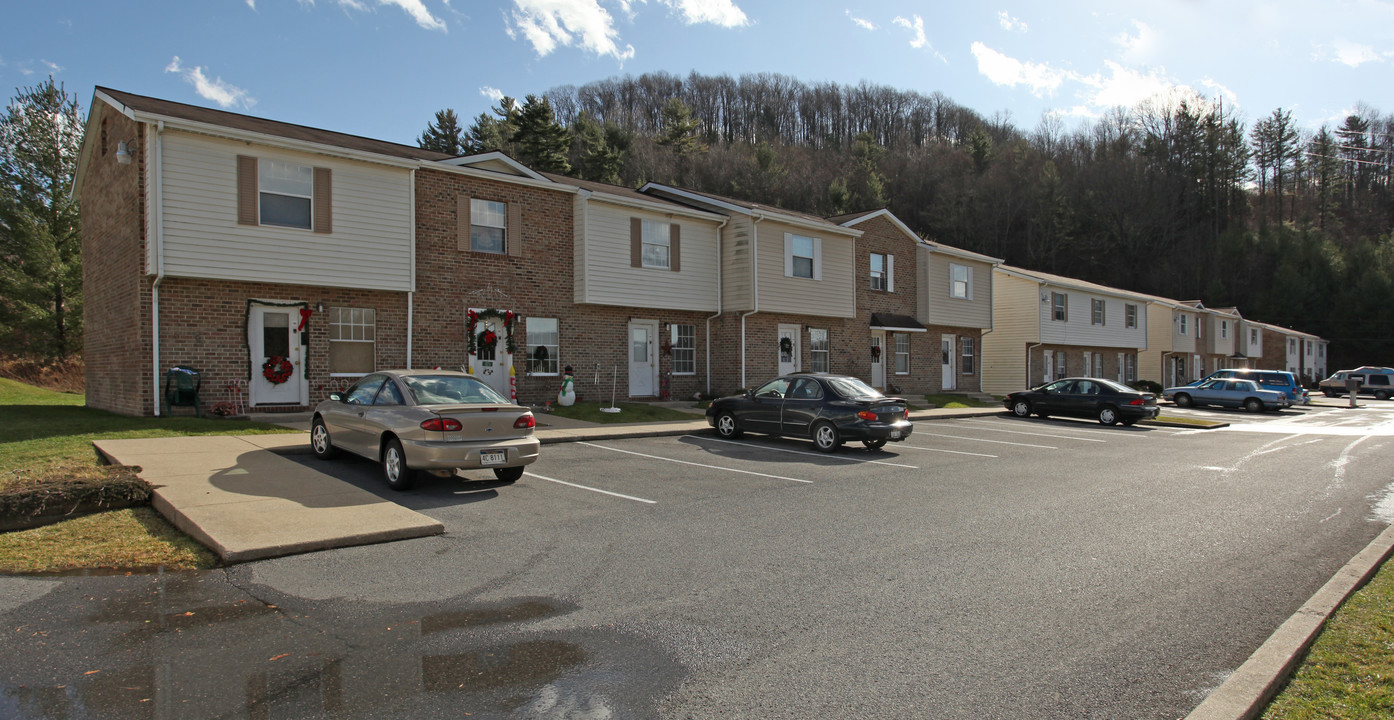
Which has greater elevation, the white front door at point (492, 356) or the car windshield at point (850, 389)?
the white front door at point (492, 356)

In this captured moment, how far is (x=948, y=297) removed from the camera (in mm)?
30109

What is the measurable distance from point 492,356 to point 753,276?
797cm

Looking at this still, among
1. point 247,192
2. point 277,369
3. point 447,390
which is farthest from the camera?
point 277,369

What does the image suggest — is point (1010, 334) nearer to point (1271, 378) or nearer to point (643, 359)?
point (1271, 378)

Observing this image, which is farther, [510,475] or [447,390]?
[510,475]

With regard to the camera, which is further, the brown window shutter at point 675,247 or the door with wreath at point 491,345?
the brown window shutter at point 675,247

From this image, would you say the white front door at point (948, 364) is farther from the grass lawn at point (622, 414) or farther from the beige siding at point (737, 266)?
the grass lawn at point (622, 414)

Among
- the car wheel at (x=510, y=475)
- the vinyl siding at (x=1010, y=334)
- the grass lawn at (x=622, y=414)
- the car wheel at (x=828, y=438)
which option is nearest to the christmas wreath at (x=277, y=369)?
the grass lawn at (x=622, y=414)

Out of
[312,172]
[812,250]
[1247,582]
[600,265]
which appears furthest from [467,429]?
[812,250]

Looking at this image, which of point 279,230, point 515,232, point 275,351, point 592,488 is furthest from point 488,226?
point 592,488

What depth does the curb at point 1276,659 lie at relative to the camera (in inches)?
143

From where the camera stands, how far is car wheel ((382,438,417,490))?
899cm

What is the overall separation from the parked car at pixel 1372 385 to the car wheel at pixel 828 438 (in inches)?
1922

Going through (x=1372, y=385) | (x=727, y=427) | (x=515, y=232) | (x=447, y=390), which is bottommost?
(x=1372, y=385)
